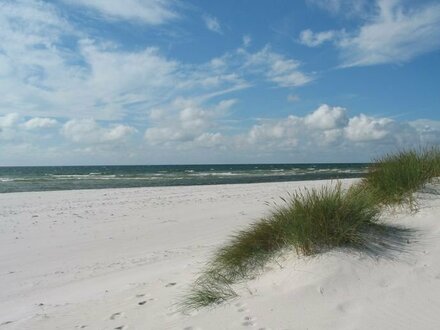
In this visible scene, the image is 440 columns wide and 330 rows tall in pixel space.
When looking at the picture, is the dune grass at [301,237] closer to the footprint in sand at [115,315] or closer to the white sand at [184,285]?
the white sand at [184,285]

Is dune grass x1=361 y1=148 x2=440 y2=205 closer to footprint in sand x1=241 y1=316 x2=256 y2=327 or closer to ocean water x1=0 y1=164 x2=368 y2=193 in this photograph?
ocean water x1=0 y1=164 x2=368 y2=193

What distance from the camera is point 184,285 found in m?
5.96

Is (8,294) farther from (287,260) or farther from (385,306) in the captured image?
(385,306)

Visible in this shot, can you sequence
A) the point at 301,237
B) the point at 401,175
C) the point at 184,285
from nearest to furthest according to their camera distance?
the point at 301,237
the point at 184,285
the point at 401,175

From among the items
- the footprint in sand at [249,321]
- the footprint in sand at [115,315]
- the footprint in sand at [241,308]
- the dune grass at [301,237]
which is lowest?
the footprint in sand at [115,315]

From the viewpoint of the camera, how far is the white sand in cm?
426

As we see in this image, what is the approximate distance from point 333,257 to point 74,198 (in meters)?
17.9

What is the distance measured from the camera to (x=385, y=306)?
167 inches

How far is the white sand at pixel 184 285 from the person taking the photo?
4262 mm

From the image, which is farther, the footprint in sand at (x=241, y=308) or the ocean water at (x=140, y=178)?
the ocean water at (x=140, y=178)

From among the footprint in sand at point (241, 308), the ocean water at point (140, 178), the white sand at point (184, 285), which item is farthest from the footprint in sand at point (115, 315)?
the ocean water at point (140, 178)

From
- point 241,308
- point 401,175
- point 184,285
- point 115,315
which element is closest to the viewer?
point 241,308

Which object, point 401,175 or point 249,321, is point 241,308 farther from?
point 401,175

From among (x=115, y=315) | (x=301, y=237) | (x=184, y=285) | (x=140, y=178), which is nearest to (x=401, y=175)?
(x=301, y=237)
